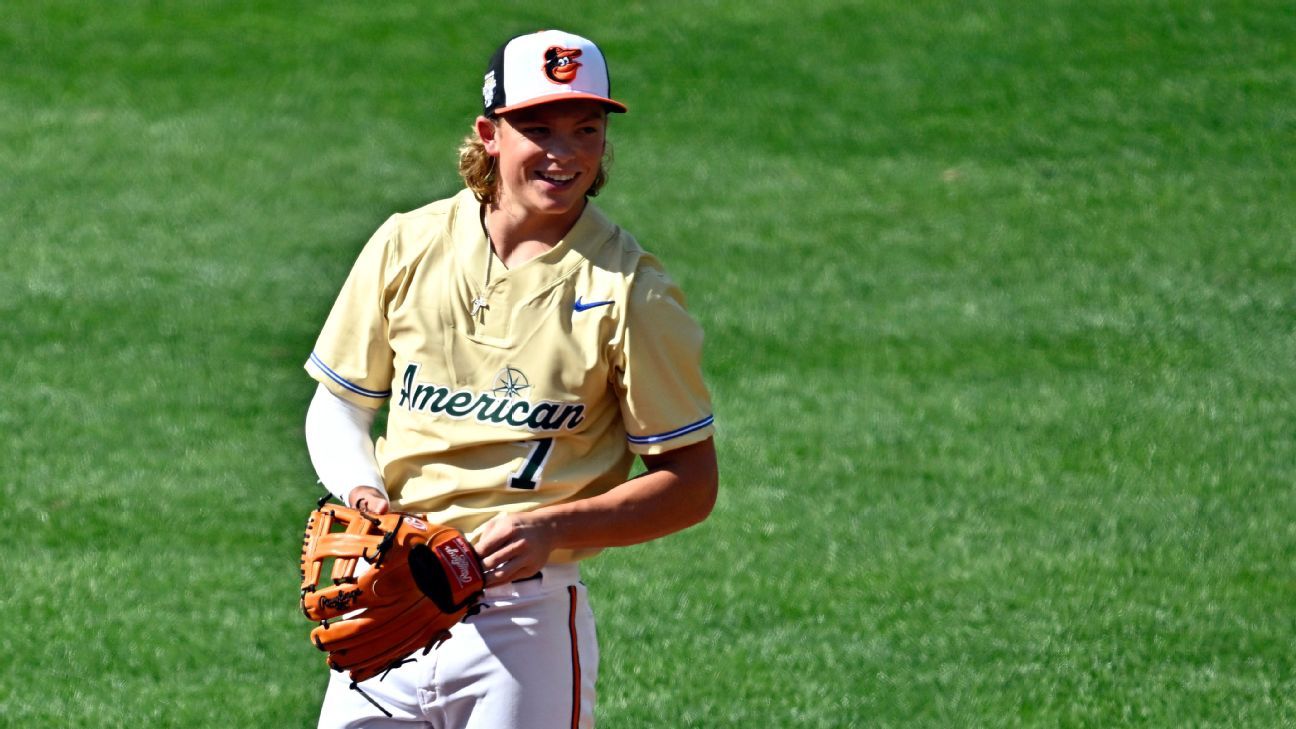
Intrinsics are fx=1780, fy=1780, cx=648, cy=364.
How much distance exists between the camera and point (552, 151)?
11.3ft

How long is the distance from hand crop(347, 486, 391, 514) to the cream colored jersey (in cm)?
6

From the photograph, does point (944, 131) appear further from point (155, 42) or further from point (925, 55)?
point (155, 42)

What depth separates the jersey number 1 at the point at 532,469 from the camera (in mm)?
3477

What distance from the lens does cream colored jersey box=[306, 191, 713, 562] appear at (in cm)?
345

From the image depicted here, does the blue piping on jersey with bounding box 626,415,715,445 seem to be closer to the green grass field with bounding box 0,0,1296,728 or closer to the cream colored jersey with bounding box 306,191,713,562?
the cream colored jersey with bounding box 306,191,713,562

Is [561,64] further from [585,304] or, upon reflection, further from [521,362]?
[521,362]

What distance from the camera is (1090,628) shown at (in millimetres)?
6164

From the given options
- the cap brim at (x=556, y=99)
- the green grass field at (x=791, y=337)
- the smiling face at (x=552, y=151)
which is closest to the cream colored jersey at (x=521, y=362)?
the smiling face at (x=552, y=151)

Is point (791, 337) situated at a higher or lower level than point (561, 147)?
lower

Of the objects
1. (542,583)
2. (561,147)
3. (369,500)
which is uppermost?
(561,147)

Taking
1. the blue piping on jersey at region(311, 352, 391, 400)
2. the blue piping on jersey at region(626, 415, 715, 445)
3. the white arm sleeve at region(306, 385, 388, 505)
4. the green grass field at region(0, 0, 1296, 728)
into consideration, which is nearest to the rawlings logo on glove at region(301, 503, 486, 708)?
the white arm sleeve at region(306, 385, 388, 505)

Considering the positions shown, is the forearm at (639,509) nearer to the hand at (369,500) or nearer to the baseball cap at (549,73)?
the hand at (369,500)

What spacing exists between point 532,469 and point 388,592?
37 cm

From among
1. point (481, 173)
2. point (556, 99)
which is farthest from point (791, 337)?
point (556, 99)
